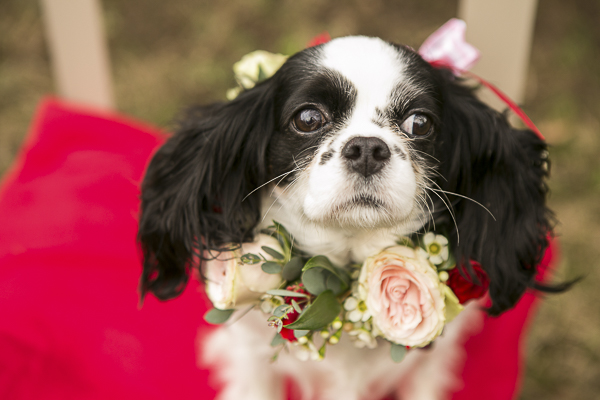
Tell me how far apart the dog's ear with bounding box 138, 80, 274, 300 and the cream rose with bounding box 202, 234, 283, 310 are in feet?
0.09

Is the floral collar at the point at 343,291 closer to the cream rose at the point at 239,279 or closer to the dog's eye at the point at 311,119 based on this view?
the cream rose at the point at 239,279

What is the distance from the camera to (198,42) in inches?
99.8

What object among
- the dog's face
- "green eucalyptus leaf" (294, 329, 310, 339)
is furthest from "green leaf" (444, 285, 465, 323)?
"green eucalyptus leaf" (294, 329, 310, 339)

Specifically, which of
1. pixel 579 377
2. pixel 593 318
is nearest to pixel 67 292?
pixel 579 377

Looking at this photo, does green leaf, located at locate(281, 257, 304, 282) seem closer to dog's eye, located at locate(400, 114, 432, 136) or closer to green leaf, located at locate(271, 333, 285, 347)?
green leaf, located at locate(271, 333, 285, 347)

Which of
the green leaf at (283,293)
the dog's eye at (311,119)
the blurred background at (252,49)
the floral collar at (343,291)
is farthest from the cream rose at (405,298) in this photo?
the blurred background at (252,49)

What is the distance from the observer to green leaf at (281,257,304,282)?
881 millimetres

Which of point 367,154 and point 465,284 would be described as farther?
point 465,284

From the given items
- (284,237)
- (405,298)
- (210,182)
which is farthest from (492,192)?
(210,182)

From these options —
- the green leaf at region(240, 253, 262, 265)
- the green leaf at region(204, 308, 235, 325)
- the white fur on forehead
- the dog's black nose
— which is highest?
the white fur on forehead

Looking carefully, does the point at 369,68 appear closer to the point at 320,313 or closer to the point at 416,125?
the point at 416,125

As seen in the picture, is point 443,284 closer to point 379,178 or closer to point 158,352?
point 379,178

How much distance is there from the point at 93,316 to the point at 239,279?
53cm

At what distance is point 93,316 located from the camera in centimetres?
123
